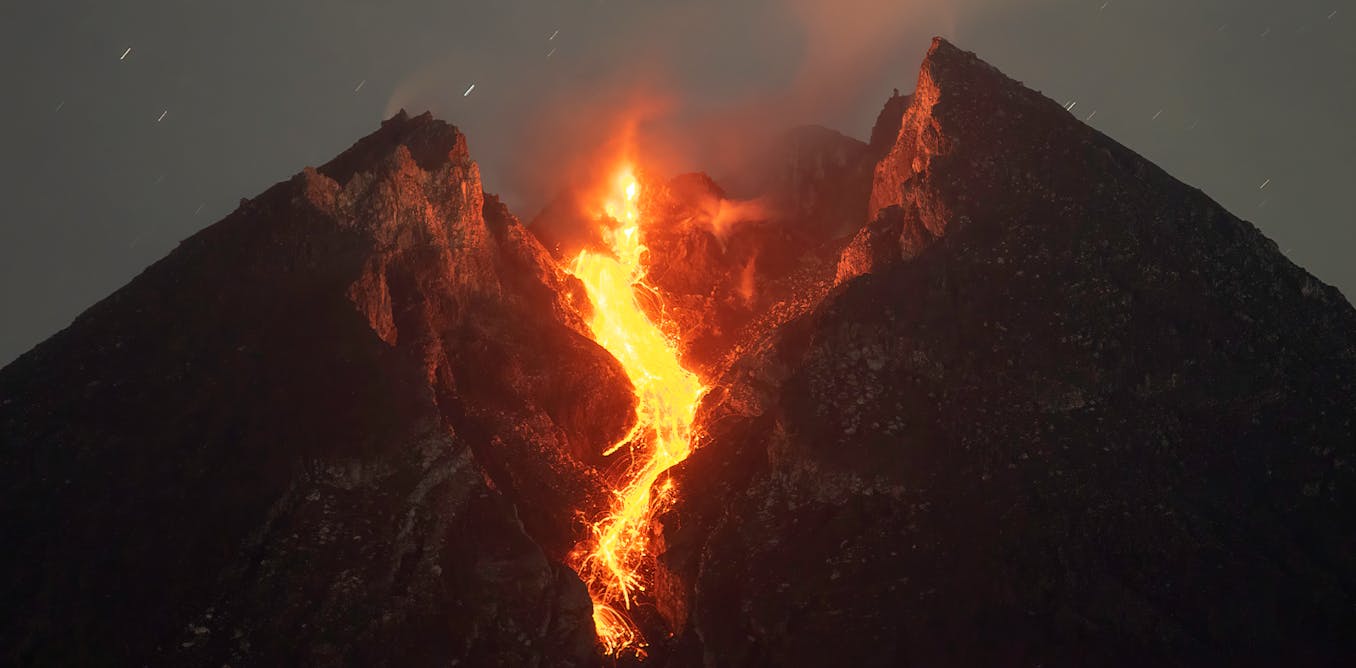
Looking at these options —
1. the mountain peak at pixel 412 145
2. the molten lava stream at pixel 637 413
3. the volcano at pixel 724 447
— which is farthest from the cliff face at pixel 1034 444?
the mountain peak at pixel 412 145

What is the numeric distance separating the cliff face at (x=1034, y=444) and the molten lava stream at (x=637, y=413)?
126 inches

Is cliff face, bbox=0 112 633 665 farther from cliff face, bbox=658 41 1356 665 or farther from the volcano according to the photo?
cliff face, bbox=658 41 1356 665

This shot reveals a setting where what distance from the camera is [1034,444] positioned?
202ft

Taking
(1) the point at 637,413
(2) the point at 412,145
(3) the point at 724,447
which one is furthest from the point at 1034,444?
(2) the point at 412,145

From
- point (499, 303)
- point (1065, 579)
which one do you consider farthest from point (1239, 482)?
point (499, 303)

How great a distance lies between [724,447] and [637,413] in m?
9.88

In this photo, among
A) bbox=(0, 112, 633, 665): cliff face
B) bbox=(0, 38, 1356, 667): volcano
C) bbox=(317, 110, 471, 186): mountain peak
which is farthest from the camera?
bbox=(317, 110, 471, 186): mountain peak

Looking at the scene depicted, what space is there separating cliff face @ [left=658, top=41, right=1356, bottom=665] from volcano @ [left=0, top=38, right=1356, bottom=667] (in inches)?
8.0

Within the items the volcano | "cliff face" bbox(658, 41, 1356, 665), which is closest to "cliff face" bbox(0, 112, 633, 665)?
the volcano

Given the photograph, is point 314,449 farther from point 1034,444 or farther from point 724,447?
point 1034,444

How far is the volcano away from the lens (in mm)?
53375

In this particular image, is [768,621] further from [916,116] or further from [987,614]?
[916,116]

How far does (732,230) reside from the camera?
10306 centimetres

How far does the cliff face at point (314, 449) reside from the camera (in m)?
52.4
